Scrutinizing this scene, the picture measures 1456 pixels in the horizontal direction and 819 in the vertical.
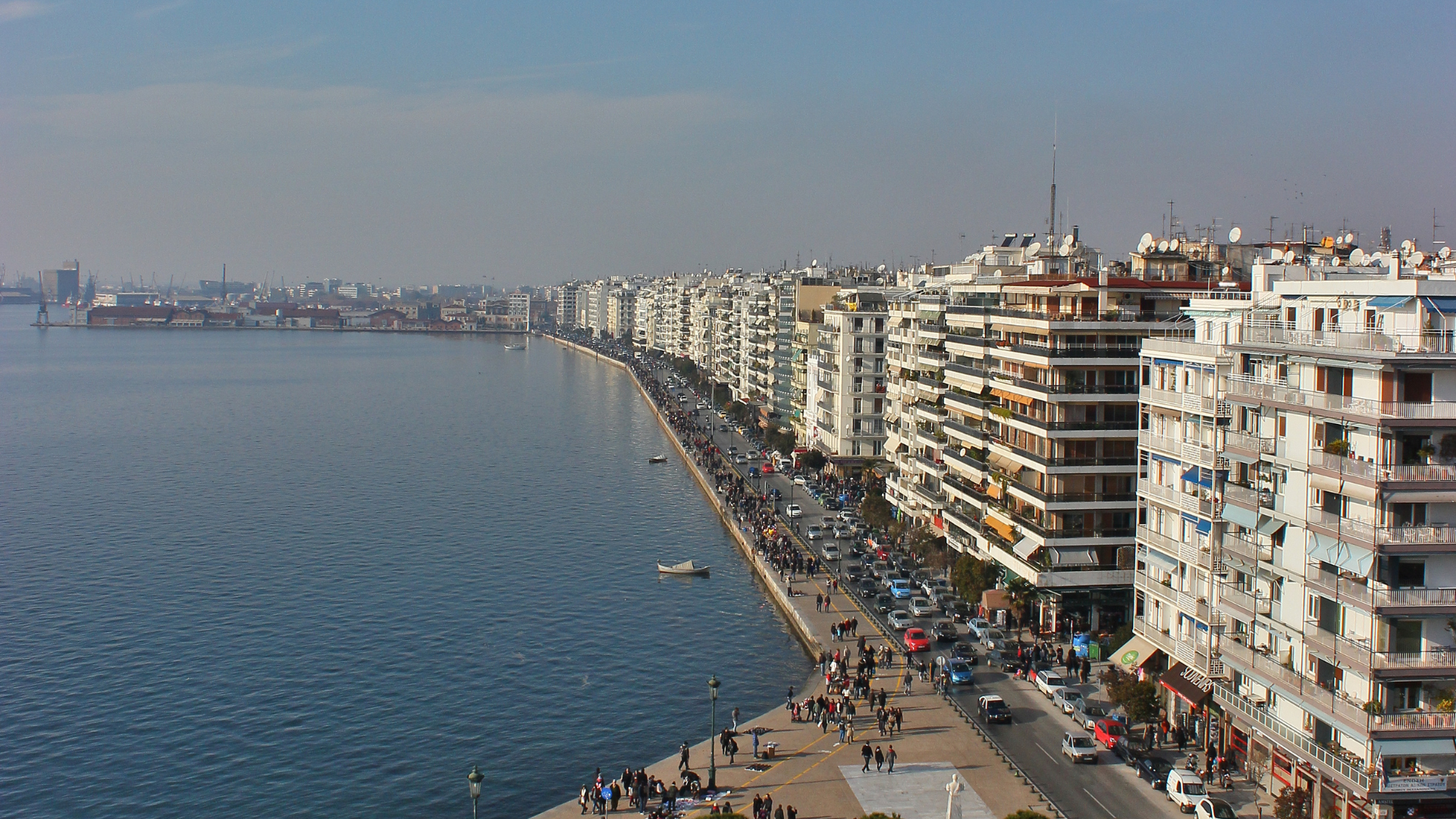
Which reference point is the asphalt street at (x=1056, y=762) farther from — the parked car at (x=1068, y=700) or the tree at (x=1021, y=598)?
the tree at (x=1021, y=598)

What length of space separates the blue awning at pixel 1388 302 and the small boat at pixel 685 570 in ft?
90.4

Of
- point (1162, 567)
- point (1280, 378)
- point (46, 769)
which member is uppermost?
point (1280, 378)

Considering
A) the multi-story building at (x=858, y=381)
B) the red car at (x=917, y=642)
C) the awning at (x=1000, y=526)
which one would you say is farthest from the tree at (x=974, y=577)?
the multi-story building at (x=858, y=381)

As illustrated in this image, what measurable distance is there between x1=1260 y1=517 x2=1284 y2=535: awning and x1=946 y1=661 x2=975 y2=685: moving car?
330 inches

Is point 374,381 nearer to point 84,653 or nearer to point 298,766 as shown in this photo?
point 84,653

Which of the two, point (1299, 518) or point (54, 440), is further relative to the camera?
point (54, 440)

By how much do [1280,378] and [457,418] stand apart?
81.9 m

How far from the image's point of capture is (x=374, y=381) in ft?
445

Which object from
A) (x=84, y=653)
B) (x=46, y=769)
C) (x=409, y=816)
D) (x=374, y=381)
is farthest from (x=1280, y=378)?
(x=374, y=381)

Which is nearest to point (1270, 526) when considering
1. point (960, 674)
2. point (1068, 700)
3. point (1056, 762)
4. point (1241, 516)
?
point (1241, 516)

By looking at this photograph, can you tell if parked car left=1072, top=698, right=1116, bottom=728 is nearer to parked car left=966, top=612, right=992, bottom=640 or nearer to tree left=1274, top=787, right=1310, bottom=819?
tree left=1274, top=787, right=1310, bottom=819

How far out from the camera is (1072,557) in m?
30.8

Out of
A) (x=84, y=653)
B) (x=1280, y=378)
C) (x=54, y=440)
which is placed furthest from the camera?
(x=54, y=440)

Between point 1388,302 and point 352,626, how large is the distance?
1099 inches
